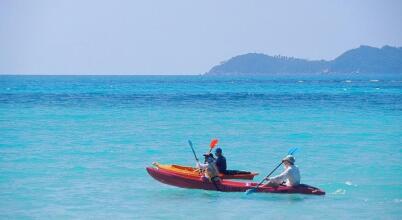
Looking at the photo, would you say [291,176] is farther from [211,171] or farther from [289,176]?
[211,171]

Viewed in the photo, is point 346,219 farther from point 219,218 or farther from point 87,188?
point 87,188

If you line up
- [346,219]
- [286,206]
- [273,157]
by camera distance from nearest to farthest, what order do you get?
[346,219], [286,206], [273,157]

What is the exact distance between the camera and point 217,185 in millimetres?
17172

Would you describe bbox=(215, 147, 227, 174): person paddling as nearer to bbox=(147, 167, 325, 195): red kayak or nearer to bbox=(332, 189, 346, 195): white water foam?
bbox=(147, 167, 325, 195): red kayak

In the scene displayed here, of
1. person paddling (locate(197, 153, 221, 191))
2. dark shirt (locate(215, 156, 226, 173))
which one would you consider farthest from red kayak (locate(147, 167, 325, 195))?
dark shirt (locate(215, 156, 226, 173))

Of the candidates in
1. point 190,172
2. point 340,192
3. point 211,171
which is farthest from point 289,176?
point 190,172

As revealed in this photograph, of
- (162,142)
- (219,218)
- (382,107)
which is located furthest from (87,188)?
(382,107)

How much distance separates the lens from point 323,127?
34.0 metres

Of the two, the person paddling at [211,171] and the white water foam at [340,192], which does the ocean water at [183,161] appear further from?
the person paddling at [211,171]

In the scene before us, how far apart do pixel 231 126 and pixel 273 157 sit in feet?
37.0

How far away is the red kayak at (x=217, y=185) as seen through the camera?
1641cm

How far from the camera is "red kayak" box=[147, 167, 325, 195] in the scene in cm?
1641

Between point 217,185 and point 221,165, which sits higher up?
point 221,165

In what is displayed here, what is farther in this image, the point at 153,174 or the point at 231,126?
the point at 231,126
